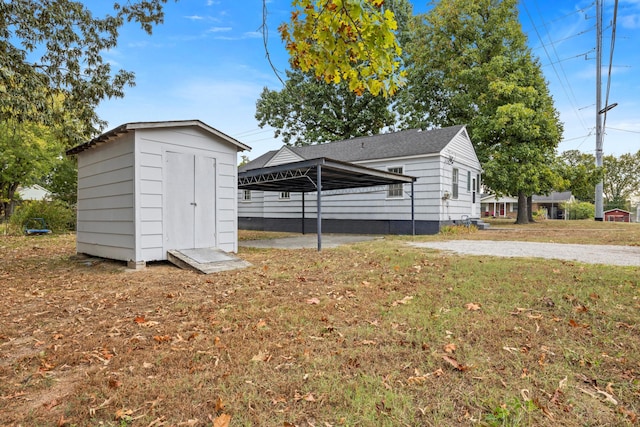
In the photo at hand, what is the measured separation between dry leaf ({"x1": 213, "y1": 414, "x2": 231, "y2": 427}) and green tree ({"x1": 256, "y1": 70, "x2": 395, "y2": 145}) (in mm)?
26141

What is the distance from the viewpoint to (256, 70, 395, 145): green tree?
88.8ft

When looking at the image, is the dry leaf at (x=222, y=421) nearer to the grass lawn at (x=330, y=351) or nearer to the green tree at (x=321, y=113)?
the grass lawn at (x=330, y=351)

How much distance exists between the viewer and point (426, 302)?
4078 millimetres

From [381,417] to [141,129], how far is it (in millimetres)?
6438

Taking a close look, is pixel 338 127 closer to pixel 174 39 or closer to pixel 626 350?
pixel 174 39

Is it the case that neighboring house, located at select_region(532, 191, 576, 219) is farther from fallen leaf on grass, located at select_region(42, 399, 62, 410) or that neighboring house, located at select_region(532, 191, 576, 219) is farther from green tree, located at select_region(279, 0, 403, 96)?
fallen leaf on grass, located at select_region(42, 399, 62, 410)

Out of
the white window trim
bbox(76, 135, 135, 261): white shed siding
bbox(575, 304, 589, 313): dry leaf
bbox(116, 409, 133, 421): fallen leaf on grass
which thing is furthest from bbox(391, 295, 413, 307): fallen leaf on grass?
the white window trim

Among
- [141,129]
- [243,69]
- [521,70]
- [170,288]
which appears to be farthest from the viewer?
[521,70]

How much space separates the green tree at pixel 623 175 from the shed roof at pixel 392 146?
43.4 metres

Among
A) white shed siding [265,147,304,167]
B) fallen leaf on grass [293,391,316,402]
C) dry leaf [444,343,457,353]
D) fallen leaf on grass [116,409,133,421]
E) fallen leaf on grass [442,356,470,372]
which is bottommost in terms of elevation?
fallen leaf on grass [116,409,133,421]

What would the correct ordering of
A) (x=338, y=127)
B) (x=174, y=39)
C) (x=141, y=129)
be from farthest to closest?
(x=338, y=127) < (x=174, y=39) < (x=141, y=129)

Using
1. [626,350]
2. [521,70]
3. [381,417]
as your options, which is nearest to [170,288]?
[381,417]

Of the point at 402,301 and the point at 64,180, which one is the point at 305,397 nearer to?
the point at 402,301

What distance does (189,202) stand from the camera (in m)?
7.27
